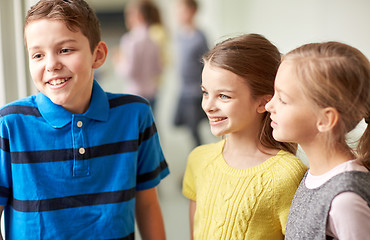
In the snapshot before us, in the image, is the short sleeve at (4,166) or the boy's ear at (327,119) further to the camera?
the short sleeve at (4,166)

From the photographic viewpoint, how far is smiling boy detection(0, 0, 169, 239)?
1.01 metres

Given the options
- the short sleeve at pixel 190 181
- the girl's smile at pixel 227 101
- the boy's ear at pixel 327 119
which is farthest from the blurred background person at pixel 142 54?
the boy's ear at pixel 327 119

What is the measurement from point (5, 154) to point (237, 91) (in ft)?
1.95

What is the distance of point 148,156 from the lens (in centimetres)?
117

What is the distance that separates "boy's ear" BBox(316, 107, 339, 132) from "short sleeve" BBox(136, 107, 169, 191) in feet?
1.58

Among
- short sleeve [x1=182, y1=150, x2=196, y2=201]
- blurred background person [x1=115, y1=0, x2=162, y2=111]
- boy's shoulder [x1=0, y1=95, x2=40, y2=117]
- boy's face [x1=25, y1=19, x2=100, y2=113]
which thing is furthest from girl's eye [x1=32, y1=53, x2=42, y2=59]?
blurred background person [x1=115, y1=0, x2=162, y2=111]

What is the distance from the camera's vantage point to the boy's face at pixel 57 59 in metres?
1.00

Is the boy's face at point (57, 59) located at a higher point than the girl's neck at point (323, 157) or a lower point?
higher

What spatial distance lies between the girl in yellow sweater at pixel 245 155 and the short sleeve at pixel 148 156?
0.50 ft

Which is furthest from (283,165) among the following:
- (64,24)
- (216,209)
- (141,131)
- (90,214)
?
(64,24)

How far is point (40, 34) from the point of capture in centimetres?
100

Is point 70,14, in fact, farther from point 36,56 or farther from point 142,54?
point 142,54

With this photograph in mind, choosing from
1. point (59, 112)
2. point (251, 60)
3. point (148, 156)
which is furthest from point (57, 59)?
point (251, 60)

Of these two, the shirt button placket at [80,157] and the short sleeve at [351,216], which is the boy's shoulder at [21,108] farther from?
the short sleeve at [351,216]
